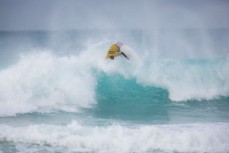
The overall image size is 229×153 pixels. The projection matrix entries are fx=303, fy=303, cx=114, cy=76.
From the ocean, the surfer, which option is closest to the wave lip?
the ocean

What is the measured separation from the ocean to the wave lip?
24 millimetres

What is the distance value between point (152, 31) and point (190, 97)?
38.3 m

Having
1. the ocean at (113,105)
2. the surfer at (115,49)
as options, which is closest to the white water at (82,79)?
the ocean at (113,105)

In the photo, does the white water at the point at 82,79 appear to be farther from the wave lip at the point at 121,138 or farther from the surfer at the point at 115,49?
the wave lip at the point at 121,138

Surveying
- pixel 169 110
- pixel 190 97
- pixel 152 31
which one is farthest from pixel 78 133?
pixel 152 31

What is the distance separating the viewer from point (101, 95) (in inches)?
474

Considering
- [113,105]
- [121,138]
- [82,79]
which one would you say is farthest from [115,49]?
[121,138]

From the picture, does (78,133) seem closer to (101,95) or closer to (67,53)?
(101,95)

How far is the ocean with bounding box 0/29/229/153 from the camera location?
7.44m

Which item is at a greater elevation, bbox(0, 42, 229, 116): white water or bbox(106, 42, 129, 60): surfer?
bbox(106, 42, 129, 60): surfer

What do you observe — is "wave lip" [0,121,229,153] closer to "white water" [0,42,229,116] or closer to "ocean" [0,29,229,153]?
"ocean" [0,29,229,153]

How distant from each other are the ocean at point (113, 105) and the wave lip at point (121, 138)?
24mm

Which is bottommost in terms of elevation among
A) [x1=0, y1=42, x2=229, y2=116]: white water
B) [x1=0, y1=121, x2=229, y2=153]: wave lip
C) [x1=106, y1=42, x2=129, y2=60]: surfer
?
[x1=0, y1=121, x2=229, y2=153]: wave lip

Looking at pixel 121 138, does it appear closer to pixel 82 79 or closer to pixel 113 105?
pixel 113 105
